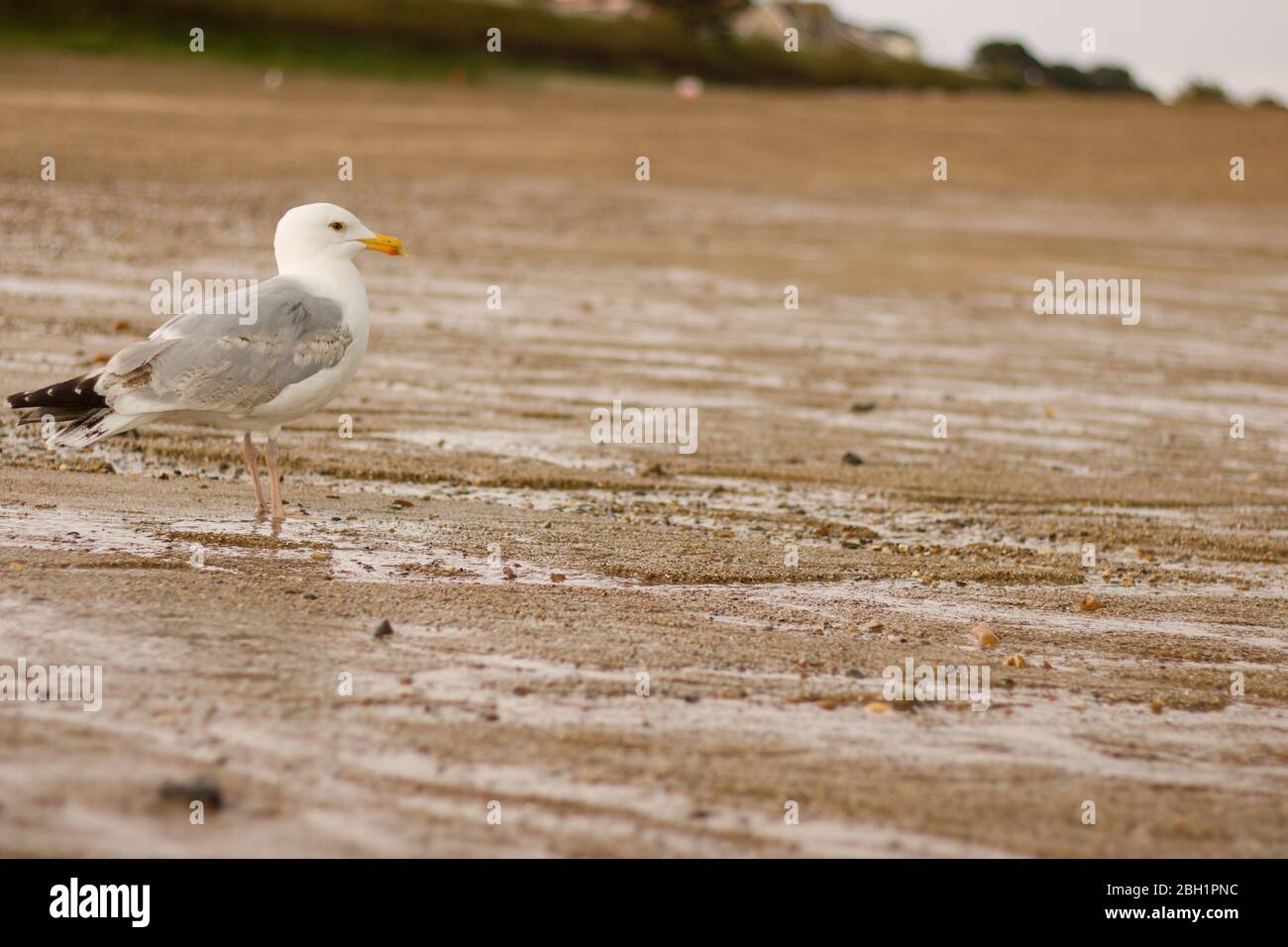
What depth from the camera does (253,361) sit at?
270 inches

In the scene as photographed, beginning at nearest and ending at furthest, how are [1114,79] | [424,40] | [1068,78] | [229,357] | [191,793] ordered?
[191,793] → [229,357] → [424,40] → [1114,79] → [1068,78]

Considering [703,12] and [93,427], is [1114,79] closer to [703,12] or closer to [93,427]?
[703,12]

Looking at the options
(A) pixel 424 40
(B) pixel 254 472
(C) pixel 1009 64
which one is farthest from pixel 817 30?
(B) pixel 254 472

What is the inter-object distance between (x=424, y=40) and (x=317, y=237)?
49.6 m

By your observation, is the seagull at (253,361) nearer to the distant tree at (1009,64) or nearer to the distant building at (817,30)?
the distant tree at (1009,64)

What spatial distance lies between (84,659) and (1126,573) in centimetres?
460

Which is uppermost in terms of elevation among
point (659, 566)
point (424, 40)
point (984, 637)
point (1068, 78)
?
point (1068, 78)

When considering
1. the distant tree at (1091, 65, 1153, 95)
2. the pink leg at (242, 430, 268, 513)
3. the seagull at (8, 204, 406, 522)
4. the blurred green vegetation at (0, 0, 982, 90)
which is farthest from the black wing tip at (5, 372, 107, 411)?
the distant tree at (1091, 65, 1153, 95)

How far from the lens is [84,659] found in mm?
5062

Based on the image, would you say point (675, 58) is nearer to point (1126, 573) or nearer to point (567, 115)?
point (567, 115)

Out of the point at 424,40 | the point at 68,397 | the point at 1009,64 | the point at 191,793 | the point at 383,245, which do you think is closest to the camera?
the point at 191,793

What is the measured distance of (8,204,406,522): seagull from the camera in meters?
6.73

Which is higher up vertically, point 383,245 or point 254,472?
point 383,245

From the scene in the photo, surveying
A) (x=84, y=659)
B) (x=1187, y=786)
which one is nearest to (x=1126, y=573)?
(x=1187, y=786)
